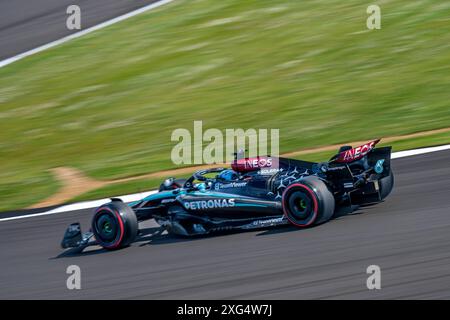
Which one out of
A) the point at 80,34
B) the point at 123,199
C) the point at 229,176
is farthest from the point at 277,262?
the point at 80,34

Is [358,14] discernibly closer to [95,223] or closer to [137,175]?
[137,175]

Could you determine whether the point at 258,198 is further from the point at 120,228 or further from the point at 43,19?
the point at 43,19

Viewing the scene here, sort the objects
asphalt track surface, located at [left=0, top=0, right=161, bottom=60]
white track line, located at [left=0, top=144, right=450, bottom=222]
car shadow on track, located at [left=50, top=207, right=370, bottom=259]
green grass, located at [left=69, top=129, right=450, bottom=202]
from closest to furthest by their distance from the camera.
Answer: car shadow on track, located at [left=50, top=207, right=370, bottom=259]
white track line, located at [left=0, top=144, right=450, bottom=222]
green grass, located at [left=69, top=129, right=450, bottom=202]
asphalt track surface, located at [left=0, top=0, right=161, bottom=60]

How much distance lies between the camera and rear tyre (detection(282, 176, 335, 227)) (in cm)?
796

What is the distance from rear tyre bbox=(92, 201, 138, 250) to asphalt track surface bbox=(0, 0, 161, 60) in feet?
46.8

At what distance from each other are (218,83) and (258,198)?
992 cm

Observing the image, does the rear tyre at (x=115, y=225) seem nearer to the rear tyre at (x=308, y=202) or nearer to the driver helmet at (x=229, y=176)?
the driver helmet at (x=229, y=176)

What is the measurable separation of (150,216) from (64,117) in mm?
9318

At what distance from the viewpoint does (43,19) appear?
23406mm

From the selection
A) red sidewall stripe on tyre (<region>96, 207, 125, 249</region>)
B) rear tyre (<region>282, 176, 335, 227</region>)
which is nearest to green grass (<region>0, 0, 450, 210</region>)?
red sidewall stripe on tyre (<region>96, 207, 125, 249</region>)

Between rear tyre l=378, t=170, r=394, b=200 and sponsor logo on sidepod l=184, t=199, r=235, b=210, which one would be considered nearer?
sponsor logo on sidepod l=184, t=199, r=235, b=210

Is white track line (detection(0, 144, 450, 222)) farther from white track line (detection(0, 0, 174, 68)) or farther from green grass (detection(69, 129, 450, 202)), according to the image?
white track line (detection(0, 0, 174, 68))

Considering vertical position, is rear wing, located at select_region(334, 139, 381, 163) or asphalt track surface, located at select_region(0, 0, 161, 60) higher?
asphalt track surface, located at select_region(0, 0, 161, 60)

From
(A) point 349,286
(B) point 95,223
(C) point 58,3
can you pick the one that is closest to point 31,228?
(B) point 95,223
